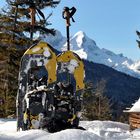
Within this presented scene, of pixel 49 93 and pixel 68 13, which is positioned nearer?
pixel 49 93

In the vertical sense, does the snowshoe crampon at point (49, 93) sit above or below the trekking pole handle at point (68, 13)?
below

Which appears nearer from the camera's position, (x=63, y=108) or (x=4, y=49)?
(x=63, y=108)

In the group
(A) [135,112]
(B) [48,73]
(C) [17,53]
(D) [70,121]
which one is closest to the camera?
(D) [70,121]

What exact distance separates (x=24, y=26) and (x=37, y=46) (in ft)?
67.4

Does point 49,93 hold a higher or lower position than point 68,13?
lower

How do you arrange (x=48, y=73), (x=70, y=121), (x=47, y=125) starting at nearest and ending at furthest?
(x=47, y=125)
(x=70, y=121)
(x=48, y=73)

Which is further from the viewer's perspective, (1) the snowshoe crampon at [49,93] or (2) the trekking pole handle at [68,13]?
(2) the trekking pole handle at [68,13]

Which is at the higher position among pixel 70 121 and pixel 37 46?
pixel 37 46

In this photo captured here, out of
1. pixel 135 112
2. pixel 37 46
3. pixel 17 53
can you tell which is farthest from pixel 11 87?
pixel 37 46

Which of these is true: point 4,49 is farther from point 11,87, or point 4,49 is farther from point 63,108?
point 63,108

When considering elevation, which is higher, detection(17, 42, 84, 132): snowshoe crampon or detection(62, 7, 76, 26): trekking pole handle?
detection(62, 7, 76, 26): trekking pole handle

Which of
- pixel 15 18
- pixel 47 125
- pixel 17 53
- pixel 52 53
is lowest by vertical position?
pixel 47 125

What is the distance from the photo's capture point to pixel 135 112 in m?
24.9

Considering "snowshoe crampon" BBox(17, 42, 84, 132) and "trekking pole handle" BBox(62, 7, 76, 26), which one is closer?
"snowshoe crampon" BBox(17, 42, 84, 132)
